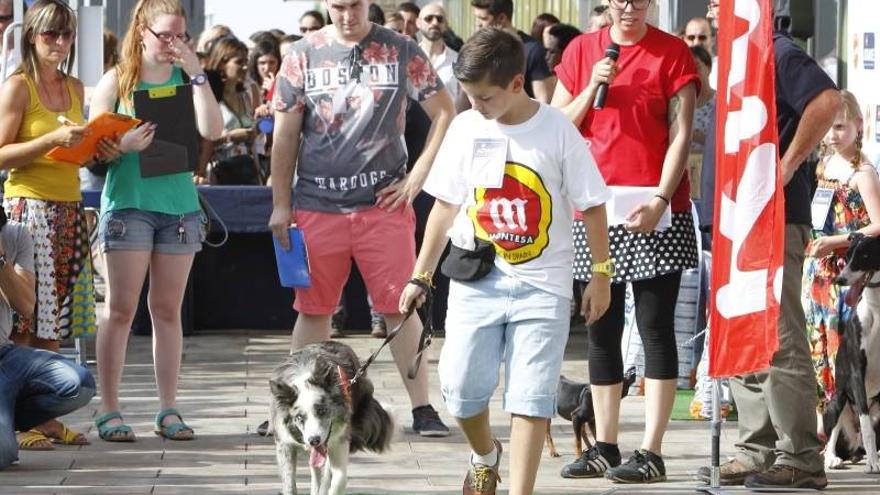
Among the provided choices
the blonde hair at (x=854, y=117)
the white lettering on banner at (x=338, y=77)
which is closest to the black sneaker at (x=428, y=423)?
the white lettering on banner at (x=338, y=77)

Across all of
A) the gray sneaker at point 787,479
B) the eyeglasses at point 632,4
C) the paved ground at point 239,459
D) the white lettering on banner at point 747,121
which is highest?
the eyeglasses at point 632,4

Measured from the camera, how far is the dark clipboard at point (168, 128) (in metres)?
8.59

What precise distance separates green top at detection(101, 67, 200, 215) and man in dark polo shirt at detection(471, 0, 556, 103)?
14.2 ft

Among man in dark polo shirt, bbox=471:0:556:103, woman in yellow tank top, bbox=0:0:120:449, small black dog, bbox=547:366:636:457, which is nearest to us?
small black dog, bbox=547:366:636:457

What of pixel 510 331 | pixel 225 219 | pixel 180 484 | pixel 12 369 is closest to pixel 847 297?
pixel 510 331

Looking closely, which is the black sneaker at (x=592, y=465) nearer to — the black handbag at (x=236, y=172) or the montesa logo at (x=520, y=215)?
the montesa logo at (x=520, y=215)

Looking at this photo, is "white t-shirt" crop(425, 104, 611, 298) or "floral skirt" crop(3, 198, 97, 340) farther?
"floral skirt" crop(3, 198, 97, 340)

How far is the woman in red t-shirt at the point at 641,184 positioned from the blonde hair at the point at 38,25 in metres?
2.30

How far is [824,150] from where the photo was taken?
8555mm

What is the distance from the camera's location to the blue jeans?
26.6 ft

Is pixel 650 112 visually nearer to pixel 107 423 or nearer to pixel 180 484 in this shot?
pixel 180 484

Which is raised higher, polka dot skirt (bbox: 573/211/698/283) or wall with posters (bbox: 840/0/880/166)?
wall with posters (bbox: 840/0/880/166)

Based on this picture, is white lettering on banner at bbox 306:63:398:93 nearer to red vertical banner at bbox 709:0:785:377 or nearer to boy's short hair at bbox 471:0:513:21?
red vertical banner at bbox 709:0:785:377

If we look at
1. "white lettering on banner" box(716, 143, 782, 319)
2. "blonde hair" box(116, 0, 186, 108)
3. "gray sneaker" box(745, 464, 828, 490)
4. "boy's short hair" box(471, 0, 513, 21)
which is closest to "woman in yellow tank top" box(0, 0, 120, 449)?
"blonde hair" box(116, 0, 186, 108)
